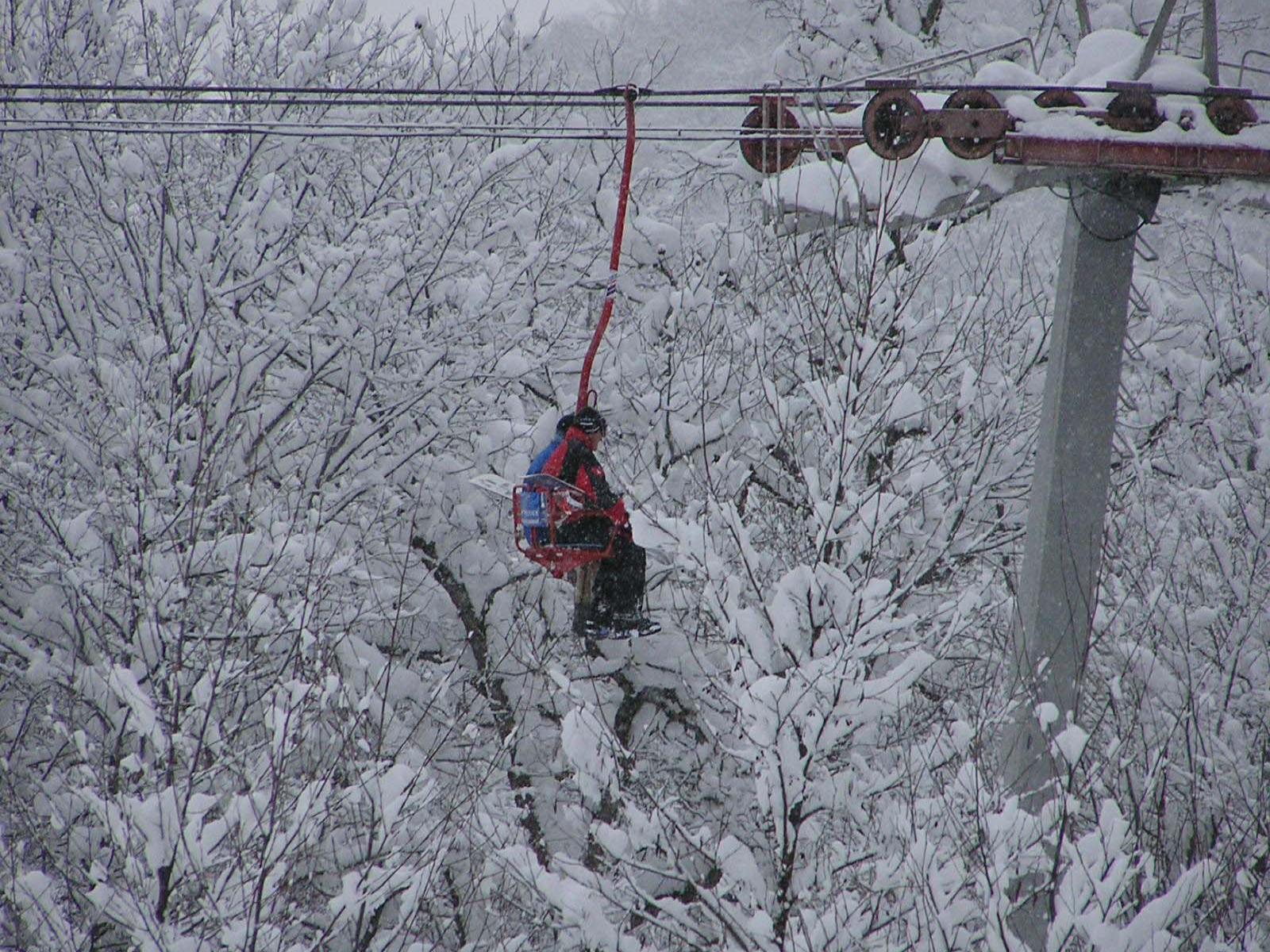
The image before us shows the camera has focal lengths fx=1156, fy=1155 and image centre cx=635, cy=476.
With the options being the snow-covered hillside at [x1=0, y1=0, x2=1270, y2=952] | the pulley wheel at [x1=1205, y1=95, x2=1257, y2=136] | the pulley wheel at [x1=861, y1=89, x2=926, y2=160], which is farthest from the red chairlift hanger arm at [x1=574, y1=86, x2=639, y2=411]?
the pulley wheel at [x1=1205, y1=95, x2=1257, y2=136]

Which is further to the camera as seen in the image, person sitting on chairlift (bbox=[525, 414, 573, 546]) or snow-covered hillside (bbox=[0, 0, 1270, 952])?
person sitting on chairlift (bbox=[525, 414, 573, 546])

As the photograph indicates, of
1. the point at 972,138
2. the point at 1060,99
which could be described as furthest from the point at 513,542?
the point at 1060,99

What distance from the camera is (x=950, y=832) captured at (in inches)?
203

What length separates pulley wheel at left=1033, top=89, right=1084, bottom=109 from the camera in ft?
15.0

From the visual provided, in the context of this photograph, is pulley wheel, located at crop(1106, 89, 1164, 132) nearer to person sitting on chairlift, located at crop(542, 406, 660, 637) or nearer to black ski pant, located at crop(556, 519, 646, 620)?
person sitting on chairlift, located at crop(542, 406, 660, 637)

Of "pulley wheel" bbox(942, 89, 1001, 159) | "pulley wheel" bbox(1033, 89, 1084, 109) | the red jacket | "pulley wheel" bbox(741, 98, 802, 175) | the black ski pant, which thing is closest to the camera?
"pulley wheel" bbox(1033, 89, 1084, 109)

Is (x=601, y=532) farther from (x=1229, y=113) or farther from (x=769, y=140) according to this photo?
(x=1229, y=113)

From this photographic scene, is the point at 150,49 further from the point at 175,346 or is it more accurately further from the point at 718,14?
the point at 718,14

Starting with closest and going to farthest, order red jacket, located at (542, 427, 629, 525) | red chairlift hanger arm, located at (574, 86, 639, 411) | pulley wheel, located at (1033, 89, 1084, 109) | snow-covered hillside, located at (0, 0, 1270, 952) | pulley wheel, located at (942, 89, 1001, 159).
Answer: red chairlift hanger arm, located at (574, 86, 639, 411)
pulley wheel, located at (1033, 89, 1084, 109)
pulley wheel, located at (942, 89, 1001, 159)
snow-covered hillside, located at (0, 0, 1270, 952)
red jacket, located at (542, 427, 629, 525)

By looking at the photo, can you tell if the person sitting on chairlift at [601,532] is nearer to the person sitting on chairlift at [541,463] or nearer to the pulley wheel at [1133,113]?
the person sitting on chairlift at [541,463]

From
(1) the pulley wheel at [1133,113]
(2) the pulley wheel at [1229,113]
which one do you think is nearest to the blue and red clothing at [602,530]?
(1) the pulley wheel at [1133,113]

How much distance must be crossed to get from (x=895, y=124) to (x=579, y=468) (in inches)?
76.6

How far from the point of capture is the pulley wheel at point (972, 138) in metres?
4.66

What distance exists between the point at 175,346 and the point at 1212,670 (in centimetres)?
801
